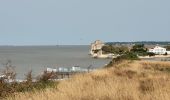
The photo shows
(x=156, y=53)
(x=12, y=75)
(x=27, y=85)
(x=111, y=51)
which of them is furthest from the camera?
(x=111, y=51)

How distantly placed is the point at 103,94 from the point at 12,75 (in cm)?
339

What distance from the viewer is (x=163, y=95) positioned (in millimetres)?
11117

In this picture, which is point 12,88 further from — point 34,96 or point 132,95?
point 132,95

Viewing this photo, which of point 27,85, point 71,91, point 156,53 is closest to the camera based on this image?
point 71,91

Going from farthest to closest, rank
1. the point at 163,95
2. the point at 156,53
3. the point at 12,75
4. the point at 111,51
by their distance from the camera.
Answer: the point at 111,51 < the point at 156,53 < the point at 12,75 < the point at 163,95

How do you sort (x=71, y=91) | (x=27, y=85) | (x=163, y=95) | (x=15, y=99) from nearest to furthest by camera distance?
(x=163, y=95) < (x=15, y=99) < (x=71, y=91) < (x=27, y=85)

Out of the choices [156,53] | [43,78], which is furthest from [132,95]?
[156,53]

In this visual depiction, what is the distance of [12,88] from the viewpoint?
48.2 ft

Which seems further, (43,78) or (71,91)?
(43,78)

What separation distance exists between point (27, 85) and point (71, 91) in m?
3.62

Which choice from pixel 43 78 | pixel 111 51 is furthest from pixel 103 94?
pixel 111 51

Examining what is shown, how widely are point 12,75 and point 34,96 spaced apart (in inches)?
96.1

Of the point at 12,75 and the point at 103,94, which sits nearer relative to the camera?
the point at 103,94

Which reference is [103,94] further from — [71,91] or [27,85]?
[27,85]
